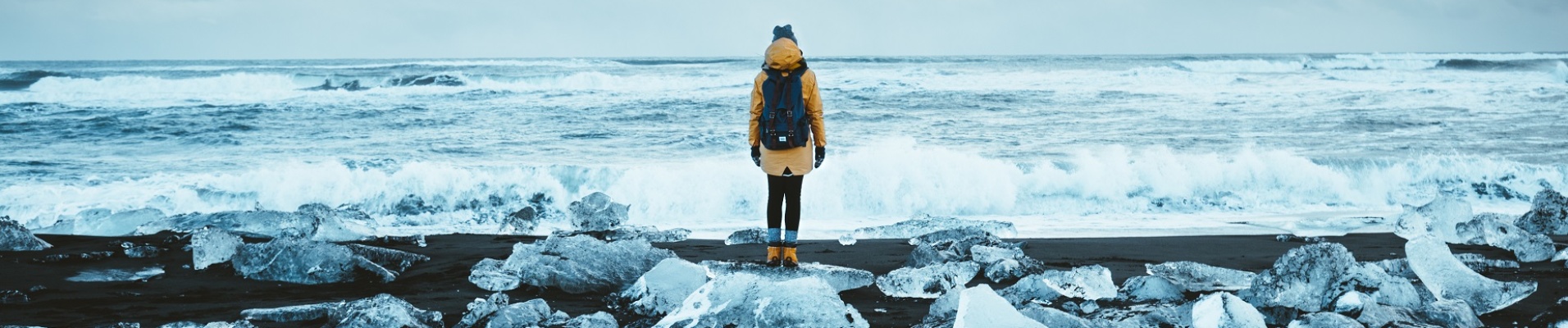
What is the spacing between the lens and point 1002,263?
5.35 meters

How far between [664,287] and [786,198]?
99 cm

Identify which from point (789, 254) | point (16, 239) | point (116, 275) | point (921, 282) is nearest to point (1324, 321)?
point (921, 282)

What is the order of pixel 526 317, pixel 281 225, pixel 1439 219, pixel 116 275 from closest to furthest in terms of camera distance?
pixel 526 317 < pixel 116 275 < pixel 1439 219 < pixel 281 225

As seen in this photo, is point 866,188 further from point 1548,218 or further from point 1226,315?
point 1226,315

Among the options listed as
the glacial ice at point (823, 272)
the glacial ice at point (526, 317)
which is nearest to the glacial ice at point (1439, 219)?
the glacial ice at point (823, 272)

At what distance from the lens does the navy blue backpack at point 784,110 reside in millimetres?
4797

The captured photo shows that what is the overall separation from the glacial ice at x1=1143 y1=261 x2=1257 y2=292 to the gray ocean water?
13.0ft

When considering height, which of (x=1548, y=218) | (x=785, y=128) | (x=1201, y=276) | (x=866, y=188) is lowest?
(x=866, y=188)

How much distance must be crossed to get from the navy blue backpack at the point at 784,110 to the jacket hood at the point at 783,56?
3 cm

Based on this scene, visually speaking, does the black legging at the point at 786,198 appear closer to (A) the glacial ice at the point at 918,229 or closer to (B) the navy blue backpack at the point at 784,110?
(B) the navy blue backpack at the point at 784,110

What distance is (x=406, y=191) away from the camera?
392 inches

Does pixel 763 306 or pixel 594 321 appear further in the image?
pixel 594 321

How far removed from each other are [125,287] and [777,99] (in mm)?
3288

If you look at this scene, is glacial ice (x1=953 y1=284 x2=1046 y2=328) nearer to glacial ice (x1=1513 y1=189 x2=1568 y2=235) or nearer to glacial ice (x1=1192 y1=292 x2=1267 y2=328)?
glacial ice (x1=1192 y1=292 x2=1267 y2=328)
